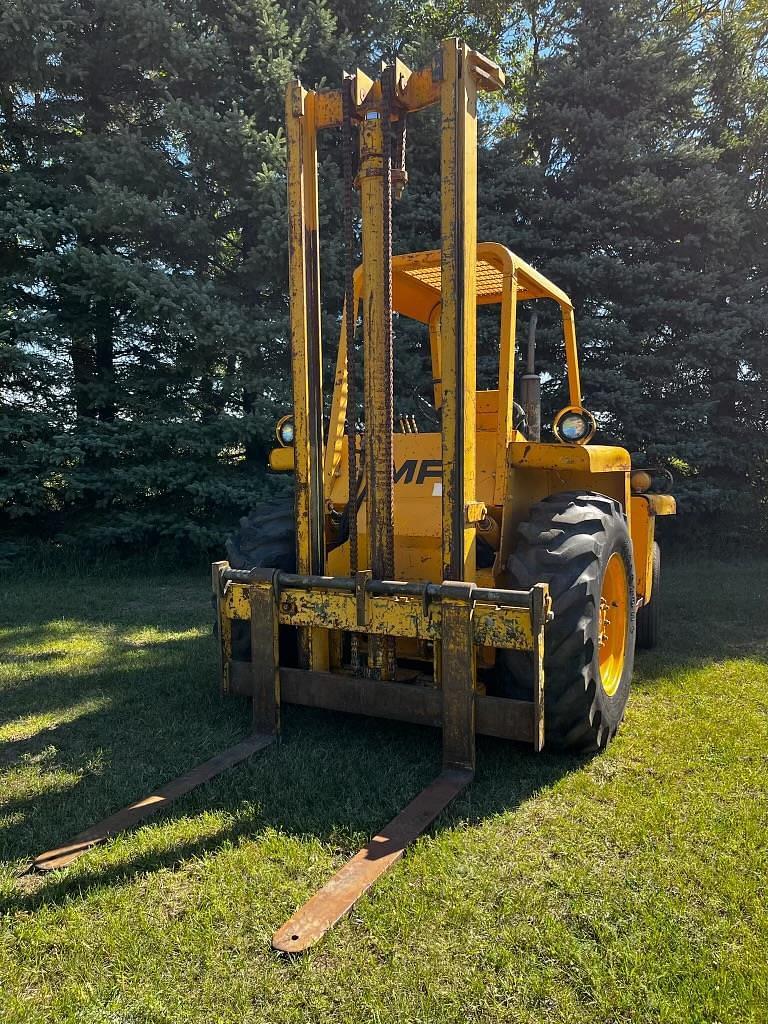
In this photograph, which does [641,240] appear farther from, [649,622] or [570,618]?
[570,618]

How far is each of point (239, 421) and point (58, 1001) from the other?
7870mm

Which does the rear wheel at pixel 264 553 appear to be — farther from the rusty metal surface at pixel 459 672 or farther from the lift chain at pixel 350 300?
the rusty metal surface at pixel 459 672

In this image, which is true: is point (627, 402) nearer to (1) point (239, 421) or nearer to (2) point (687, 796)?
(1) point (239, 421)

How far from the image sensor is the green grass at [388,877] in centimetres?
212

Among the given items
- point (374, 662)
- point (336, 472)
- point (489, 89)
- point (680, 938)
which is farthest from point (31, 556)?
point (680, 938)

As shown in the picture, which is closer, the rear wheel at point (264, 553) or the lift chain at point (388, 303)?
the lift chain at point (388, 303)

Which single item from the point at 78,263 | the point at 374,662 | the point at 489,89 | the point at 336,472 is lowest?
the point at 374,662

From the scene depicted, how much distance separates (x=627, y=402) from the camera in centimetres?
1059

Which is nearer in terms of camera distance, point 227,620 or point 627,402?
→ point 227,620

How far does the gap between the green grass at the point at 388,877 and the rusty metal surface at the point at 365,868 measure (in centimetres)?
6

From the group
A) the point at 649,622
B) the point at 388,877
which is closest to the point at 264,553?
the point at 388,877

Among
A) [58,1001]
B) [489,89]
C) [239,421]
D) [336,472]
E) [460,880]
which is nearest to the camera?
[58,1001]

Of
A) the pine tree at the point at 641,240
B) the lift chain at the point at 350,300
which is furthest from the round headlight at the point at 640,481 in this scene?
the pine tree at the point at 641,240

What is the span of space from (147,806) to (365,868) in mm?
1078
